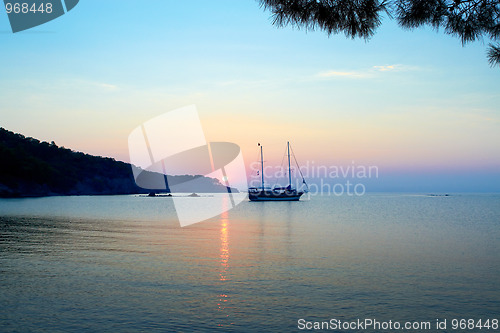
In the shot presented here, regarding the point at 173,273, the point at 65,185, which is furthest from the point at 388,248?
the point at 65,185

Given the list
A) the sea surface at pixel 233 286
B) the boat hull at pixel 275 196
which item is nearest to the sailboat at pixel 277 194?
the boat hull at pixel 275 196

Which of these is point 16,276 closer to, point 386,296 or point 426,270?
point 386,296

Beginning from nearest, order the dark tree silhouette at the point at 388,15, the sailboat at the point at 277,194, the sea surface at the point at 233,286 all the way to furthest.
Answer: the dark tree silhouette at the point at 388,15, the sea surface at the point at 233,286, the sailboat at the point at 277,194

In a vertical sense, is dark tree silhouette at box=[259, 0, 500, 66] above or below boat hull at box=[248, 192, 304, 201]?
above

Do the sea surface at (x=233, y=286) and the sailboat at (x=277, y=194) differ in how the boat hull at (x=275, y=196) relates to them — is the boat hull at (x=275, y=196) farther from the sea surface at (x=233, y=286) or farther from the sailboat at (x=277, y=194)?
the sea surface at (x=233, y=286)

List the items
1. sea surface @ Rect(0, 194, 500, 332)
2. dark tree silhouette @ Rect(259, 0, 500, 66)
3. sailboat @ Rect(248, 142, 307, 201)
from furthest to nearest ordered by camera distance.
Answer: sailboat @ Rect(248, 142, 307, 201)
sea surface @ Rect(0, 194, 500, 332)
dark tree silhouette @ Rect(259, 0, 500, 66)

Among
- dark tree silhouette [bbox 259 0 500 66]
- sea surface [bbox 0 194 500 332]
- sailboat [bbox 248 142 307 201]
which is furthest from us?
sailboat [bbox 248 142 307 201]

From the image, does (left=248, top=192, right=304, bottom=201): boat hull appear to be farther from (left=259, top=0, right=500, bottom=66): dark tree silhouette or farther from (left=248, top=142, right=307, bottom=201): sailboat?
(left=259, top=0, right=500, bottom=66): dark tree silhouette

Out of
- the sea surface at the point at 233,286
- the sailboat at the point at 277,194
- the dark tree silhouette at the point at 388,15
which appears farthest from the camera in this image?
the sailboat at the point at 277,194

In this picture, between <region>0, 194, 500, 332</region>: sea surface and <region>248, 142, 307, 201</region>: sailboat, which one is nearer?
<region>0, 194, 500, 332</region>: sea surface

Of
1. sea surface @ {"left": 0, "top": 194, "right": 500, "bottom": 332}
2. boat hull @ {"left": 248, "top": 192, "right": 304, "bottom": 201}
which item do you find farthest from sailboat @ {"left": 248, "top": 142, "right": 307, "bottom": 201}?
sea surface @ {"left": 0, "top": 194, "right": 500, "bottom": 332}

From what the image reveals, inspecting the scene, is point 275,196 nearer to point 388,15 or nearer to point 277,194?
point 277,194

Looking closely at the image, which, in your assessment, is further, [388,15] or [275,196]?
[275,196]

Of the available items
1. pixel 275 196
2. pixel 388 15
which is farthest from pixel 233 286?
pixel 275 196
